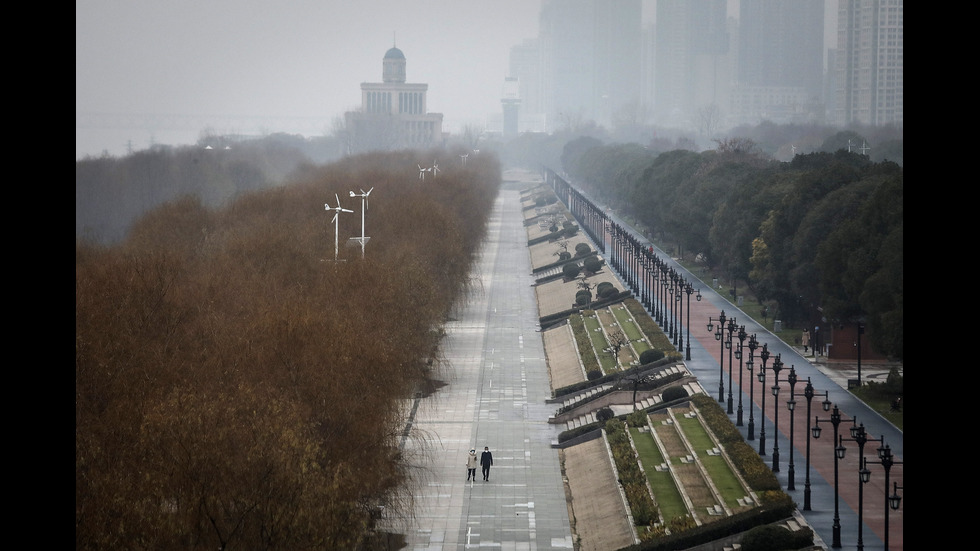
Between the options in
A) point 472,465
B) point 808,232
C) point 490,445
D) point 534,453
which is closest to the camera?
point 472,465

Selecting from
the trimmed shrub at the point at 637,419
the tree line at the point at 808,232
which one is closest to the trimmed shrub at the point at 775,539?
the tree line at the point at 808,232

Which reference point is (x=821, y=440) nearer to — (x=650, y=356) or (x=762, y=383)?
(x=762, y=383)

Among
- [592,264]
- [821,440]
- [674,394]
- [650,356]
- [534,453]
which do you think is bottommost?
[534,453]

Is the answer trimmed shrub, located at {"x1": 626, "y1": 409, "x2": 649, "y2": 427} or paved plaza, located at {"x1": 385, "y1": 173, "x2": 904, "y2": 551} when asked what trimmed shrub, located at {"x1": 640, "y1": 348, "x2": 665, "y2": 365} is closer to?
paved plaza, located at {"x1": 385, "y1": 173, "x2": 904, "y2": 551}

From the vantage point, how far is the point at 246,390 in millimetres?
19422

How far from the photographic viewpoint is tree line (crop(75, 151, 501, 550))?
1653cm

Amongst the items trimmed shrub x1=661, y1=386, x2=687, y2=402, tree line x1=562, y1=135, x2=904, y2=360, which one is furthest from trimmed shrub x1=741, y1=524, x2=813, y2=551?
trimmed shrub x1=661, y1=386, x2=687, y2=402

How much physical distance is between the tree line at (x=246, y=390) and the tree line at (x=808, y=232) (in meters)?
10.2

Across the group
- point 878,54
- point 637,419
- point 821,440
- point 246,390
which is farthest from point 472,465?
point 878,54

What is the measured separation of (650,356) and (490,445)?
37.9 ft

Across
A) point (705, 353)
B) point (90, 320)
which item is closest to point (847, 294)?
point (705, 353)

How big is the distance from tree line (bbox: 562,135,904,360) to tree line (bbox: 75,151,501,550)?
10230mm
